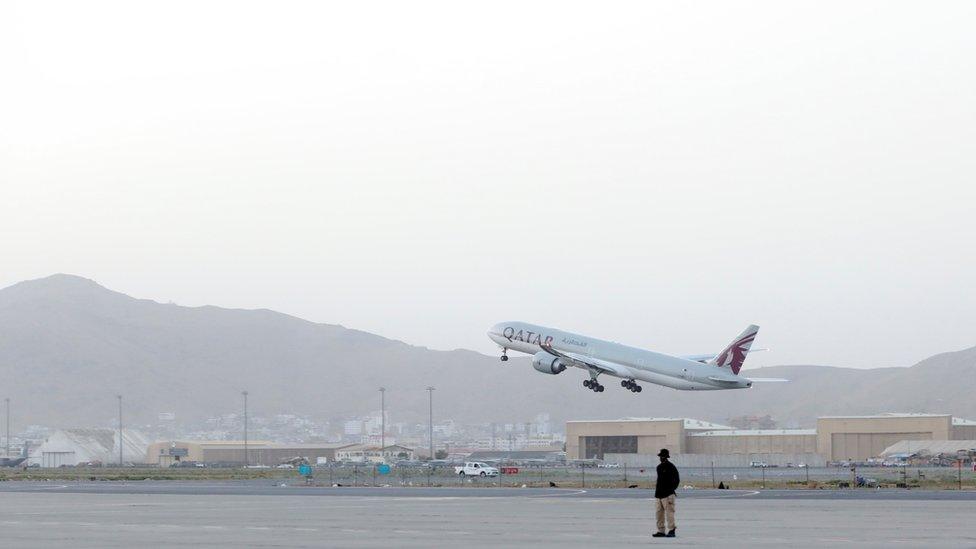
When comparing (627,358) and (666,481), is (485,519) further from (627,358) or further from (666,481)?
(627,358)

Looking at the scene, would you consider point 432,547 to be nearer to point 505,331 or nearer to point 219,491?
point 219,491

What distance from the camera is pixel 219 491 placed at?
3440 inches

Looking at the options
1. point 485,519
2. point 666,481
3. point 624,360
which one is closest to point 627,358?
point 624,360

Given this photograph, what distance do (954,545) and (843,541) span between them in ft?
9.89

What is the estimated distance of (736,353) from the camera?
126625 millimetres

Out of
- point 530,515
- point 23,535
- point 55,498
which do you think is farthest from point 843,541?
point 55,498

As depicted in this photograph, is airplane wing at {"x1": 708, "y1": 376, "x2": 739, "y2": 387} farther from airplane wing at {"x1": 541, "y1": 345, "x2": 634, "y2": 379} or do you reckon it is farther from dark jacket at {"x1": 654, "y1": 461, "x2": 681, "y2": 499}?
dark jacket at {"x1": 654, "y1": 461, "x2": 681, "y2": 499}

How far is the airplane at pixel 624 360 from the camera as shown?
126438 mm

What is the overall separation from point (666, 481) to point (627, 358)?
281 feet

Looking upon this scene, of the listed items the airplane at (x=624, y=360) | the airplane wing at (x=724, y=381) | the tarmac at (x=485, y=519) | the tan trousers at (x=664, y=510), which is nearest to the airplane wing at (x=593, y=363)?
the airplane at (x=624, y=360)

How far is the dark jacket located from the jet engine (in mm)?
84213

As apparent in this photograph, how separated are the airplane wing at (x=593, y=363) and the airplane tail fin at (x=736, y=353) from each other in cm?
827

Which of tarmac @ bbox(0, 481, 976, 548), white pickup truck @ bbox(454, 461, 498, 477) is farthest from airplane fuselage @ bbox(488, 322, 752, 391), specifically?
tarmac @ bbox(0, 481, 976, 548)

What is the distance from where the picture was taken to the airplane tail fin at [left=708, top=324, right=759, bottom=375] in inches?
4966
